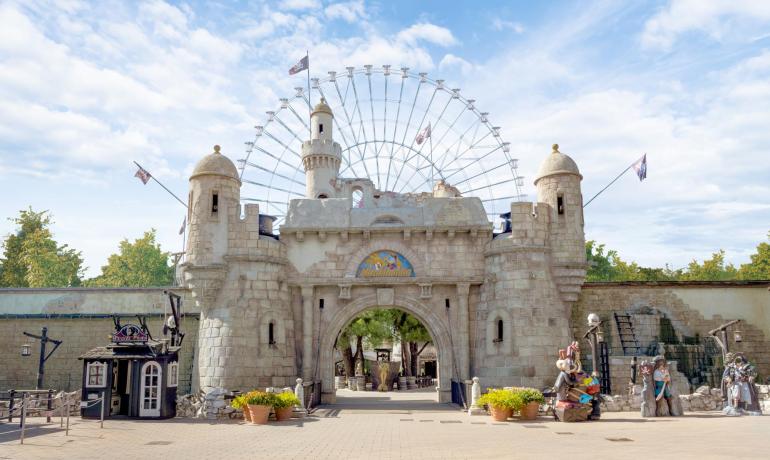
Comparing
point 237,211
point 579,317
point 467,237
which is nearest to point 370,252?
point 467,237

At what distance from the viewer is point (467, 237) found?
24.9 m

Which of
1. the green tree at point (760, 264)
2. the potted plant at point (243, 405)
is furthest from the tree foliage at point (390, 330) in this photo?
the green tree at point (760, 264)

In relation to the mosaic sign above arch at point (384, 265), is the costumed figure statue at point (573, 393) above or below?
below

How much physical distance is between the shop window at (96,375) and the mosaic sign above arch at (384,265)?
1048cm

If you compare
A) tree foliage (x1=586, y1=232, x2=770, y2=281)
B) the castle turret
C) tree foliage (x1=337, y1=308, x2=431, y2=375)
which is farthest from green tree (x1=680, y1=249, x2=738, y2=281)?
the castle turret

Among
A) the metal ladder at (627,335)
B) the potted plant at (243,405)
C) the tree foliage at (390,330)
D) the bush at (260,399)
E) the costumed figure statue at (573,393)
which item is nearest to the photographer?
the costumed figure statue at (573,393)

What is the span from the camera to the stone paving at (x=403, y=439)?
11258mm

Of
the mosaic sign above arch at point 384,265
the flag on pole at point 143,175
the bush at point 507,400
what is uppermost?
the flag on pole at point 143,175

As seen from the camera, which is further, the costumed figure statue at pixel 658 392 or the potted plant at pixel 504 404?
Answer: the costumed figure statue at pixel 658 392

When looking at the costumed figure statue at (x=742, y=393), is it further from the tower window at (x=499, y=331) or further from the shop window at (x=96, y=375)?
the shop window at (x=96, y=375)

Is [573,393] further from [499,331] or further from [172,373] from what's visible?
[172,373]

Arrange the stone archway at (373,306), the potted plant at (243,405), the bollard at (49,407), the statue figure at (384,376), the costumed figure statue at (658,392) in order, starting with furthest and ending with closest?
the statue figure at (384,376), the stone archway at (373,306), the bollard at (49,407), the costumed figure statue at (658,392), the potted plant at (243,405)

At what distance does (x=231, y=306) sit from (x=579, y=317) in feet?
50.2

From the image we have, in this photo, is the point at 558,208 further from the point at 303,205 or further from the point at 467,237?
the point at 303,205
